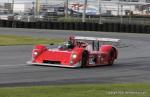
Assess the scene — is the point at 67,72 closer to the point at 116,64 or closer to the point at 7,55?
the point at 116,64

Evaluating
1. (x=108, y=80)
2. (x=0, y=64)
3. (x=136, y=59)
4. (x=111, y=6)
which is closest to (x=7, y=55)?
(x=0, y=64)

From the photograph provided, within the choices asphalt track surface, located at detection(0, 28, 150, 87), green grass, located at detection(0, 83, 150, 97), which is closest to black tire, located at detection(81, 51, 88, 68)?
asphalt track surface, located at detection(0, 28, 150, 87)

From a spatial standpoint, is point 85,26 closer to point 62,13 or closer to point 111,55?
point 62,13

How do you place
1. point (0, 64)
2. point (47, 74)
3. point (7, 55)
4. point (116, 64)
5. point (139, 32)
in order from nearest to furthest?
point (47, 74) → point (0, 64) → point (116, 64) → point (7, 55) → point (139, 32)

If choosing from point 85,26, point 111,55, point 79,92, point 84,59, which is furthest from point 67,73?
point 85,26

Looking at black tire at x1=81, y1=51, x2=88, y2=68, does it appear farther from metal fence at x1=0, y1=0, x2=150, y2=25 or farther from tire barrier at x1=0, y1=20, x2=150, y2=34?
metal fence at x1=0, y1=0, x2=150, y2=25

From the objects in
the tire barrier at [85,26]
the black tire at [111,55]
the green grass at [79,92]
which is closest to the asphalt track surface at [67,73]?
the black tire at [111,55]

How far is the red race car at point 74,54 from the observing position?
1549 centimetres

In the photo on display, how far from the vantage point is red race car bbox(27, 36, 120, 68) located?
15.5m

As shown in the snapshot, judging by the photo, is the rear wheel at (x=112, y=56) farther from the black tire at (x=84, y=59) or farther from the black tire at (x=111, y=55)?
the black tire at (x=84, y=59)

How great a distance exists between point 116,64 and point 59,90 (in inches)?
330

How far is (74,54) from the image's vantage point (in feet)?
50.9

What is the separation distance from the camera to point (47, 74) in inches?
523

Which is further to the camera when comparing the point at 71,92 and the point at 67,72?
the point at 67,72
